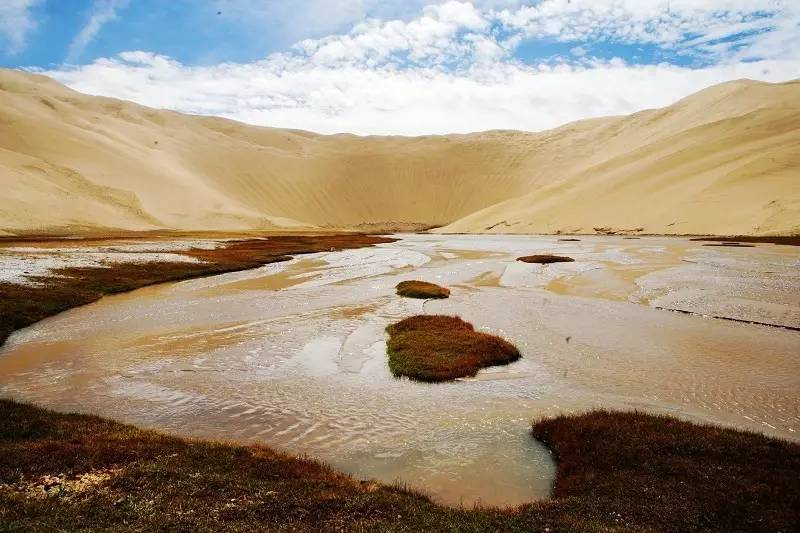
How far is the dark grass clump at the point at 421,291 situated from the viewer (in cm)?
3150

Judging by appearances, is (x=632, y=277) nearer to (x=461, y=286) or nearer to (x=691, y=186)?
(x=461, y=286)

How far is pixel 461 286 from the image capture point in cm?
3644

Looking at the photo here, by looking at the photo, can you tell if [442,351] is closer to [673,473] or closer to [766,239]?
[673,473]

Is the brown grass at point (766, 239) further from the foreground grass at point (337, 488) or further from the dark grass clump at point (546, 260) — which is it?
the foreground grass at point (337, 488)

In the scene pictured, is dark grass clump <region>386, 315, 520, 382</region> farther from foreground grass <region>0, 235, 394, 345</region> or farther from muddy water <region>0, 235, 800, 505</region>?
foreground grass <region>0, 235, 394, 345</region>

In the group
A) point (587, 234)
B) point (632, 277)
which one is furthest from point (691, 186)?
point (632, 277)

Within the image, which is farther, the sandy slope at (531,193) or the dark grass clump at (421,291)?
the sandy slope at (531,193)

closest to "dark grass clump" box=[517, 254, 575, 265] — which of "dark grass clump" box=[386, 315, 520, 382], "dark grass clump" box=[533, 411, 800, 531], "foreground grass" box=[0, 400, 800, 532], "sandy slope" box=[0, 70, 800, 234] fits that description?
"dark grass clump" box=[386, 315, 520, 382]

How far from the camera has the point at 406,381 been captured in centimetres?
1587

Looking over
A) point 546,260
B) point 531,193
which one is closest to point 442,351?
point 546,260

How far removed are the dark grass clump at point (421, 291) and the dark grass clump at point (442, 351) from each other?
8.93 meters

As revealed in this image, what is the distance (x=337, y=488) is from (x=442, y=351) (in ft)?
34.4

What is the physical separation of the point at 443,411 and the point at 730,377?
31.4 feet

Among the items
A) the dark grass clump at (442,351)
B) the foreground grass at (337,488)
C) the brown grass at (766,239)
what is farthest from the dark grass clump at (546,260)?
the foreground grass at (337,488)
